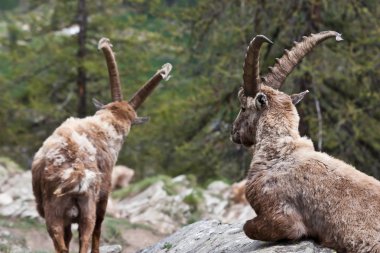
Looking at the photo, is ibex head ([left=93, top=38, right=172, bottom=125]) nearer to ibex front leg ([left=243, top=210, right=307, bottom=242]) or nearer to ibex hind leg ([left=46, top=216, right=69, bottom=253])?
ibex hind leg ([left=46, top=216, right=69, bottom=253])

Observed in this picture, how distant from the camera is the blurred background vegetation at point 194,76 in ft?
68.1

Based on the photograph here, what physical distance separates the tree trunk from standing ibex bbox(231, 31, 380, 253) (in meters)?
17.5

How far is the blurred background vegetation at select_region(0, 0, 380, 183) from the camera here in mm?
20750

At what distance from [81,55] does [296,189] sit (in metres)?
19.0

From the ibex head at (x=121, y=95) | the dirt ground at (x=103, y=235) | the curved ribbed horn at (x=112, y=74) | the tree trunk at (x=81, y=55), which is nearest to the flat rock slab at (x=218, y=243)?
the ibex head at (x=121, y=95)

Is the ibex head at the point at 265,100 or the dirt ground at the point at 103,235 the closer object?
the ibex head at the point at 265,100

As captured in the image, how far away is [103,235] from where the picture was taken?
15.4 metres

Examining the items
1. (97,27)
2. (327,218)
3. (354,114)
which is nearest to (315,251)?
(327,218)

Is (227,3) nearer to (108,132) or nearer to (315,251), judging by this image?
(108,132)

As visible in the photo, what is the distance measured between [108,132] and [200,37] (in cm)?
1339

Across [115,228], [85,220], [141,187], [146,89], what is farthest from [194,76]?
[85,220]

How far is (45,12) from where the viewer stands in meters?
27.2

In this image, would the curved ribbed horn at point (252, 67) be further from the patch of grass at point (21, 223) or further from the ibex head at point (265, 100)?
the patch of grass at point (21, 223)

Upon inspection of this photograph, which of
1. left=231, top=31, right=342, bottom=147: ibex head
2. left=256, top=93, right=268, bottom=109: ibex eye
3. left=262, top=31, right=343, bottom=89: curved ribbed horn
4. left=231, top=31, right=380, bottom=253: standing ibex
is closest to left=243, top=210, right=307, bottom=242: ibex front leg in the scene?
left=231, top=31, right=380, bottom=253: standing ibex
